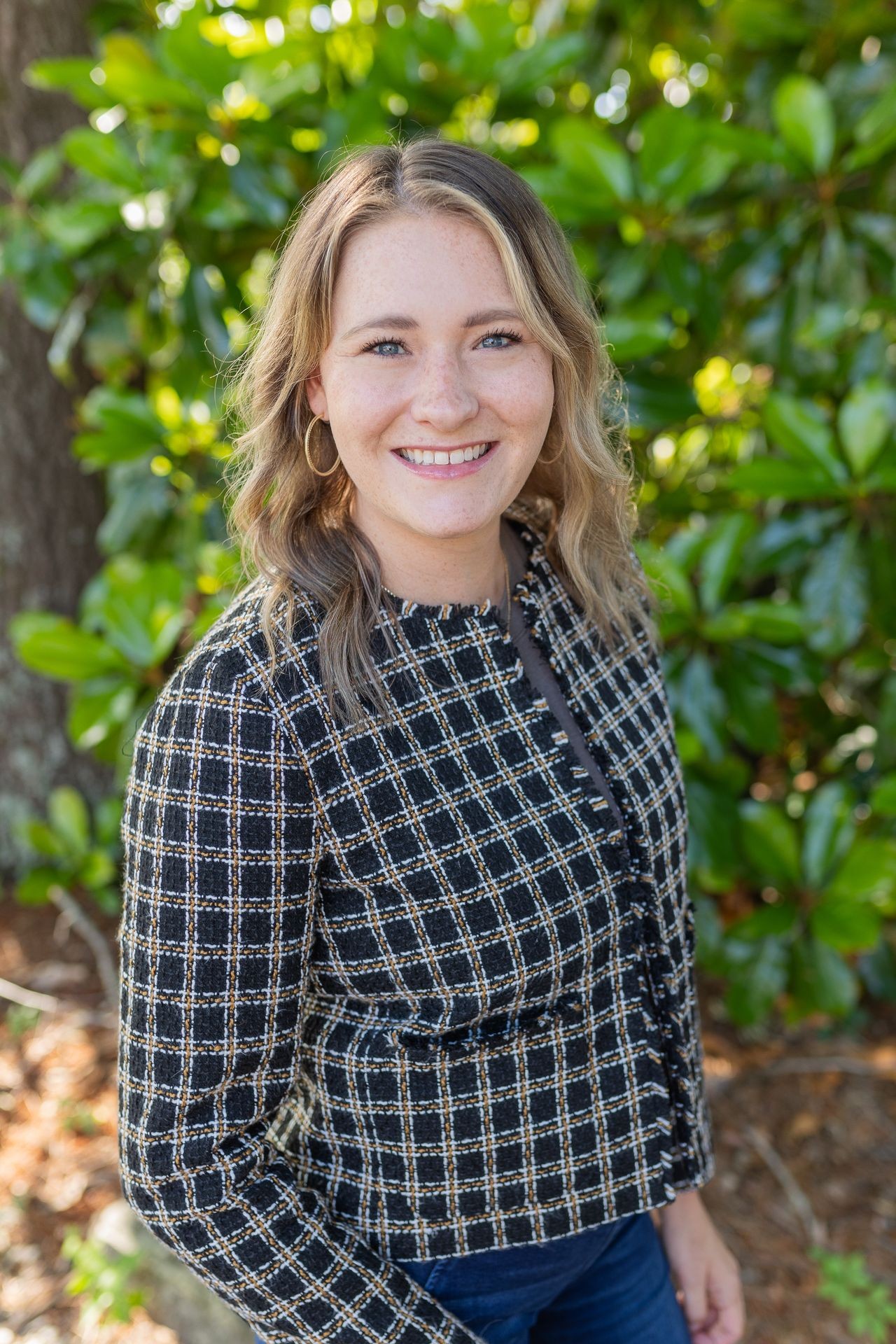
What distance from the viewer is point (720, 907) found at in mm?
2916

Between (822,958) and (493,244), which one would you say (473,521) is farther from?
(822,958)

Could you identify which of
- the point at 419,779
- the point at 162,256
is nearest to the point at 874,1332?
the point at 419,779

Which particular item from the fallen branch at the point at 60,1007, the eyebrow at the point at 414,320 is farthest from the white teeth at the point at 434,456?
the fallen branch at the point at 60,1007

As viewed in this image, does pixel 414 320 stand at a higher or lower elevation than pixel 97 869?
higher

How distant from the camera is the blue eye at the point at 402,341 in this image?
1025 mm

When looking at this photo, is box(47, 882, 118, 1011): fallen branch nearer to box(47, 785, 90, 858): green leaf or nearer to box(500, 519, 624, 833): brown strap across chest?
box(47, 785, 90, 858): green leaf

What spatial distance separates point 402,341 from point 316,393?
15 cm

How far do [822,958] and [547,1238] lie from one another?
1.29 meters

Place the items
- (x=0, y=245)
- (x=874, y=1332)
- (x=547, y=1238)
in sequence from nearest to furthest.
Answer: (x=547, y=1238) < (x=874, y=1332) < (x=0, y=245)

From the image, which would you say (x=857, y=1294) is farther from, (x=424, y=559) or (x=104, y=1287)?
(x=424, y=559)

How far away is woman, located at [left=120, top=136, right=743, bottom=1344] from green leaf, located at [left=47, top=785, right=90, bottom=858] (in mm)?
1734

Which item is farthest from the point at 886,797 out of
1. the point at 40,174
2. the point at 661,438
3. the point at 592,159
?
the point at 40,174

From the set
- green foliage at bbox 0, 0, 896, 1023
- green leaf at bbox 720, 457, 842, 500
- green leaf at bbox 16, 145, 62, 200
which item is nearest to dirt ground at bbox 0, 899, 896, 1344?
green foliage at bbox 0, 0, 896, 1023

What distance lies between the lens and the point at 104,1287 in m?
1.99
